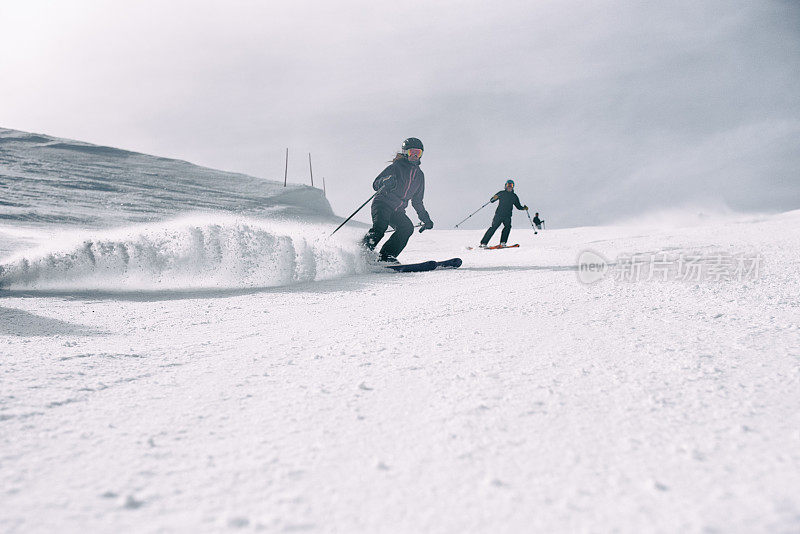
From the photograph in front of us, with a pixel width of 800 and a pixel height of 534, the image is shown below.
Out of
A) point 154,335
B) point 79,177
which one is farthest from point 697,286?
point 79,177

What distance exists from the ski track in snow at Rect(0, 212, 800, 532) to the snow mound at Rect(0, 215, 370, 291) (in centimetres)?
198

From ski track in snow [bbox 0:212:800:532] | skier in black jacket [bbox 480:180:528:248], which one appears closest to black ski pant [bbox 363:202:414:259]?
ski track in snow [bbox 0:212:800:532]

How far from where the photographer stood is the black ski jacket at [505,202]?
1131 cm

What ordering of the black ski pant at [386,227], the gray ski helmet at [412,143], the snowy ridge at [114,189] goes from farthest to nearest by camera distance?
the snowy ridge at [114,189] → the gray ski helmet at [412,143] → the black ski pant at [386,227]

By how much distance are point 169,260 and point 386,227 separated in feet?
9.14

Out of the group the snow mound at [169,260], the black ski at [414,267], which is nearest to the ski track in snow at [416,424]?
the snow mound at [169,260]

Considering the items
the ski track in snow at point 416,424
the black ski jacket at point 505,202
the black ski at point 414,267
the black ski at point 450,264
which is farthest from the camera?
the black ski jacket at point 505,202

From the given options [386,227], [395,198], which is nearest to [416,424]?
[386,227]

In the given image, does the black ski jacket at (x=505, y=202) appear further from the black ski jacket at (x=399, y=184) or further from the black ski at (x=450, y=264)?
the black ski at (x=450, y=264)

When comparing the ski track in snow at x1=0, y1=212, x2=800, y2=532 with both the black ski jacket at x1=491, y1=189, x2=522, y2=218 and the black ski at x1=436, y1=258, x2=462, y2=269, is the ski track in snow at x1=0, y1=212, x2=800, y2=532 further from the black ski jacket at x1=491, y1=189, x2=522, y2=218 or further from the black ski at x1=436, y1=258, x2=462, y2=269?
the black ski jacket at x1=491, y1=189, x2=522, y2=218

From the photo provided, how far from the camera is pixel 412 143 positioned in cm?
656

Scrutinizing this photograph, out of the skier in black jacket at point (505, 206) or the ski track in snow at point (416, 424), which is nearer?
the ski track in snow at point (416, 424)

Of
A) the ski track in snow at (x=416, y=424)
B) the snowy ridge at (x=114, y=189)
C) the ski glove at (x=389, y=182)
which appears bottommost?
the ski track in snow at (x=416, y=424)

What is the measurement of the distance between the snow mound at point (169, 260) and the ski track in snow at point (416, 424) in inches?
78.1
